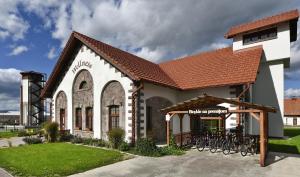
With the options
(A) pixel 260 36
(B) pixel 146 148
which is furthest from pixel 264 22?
(B) pixel 146 148

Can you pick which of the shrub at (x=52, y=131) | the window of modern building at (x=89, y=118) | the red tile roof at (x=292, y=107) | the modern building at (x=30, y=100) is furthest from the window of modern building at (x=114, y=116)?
the red tile roof at (x=292, y=107)

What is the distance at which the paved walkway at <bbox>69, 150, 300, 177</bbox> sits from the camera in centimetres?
856

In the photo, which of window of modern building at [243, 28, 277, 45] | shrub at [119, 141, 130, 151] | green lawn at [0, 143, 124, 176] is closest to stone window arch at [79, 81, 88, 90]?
green lawn at [0, 143, 124, 176]

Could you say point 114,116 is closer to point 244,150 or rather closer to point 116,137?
point 116,137

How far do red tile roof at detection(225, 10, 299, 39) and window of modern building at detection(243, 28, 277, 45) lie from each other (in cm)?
55

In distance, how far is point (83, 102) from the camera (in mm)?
17703

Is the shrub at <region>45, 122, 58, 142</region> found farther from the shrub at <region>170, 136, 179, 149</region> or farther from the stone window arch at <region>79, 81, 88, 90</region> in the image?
the shrub at <region>170, 136, 179, 149</region>

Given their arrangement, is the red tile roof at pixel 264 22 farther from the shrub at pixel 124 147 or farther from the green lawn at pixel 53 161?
the green lawn at pixel 53 161

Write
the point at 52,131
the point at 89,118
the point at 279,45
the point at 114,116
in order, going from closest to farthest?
the point at 114,116
the point at 52,131
the point at 89,118
the point at 279,45

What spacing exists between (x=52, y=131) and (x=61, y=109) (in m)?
3.25

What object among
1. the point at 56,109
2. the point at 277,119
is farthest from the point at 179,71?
the point at 56,109

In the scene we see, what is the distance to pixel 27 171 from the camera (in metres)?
8.94

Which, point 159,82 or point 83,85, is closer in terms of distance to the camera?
point 159,82

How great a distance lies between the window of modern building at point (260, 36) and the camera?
60.2ft
